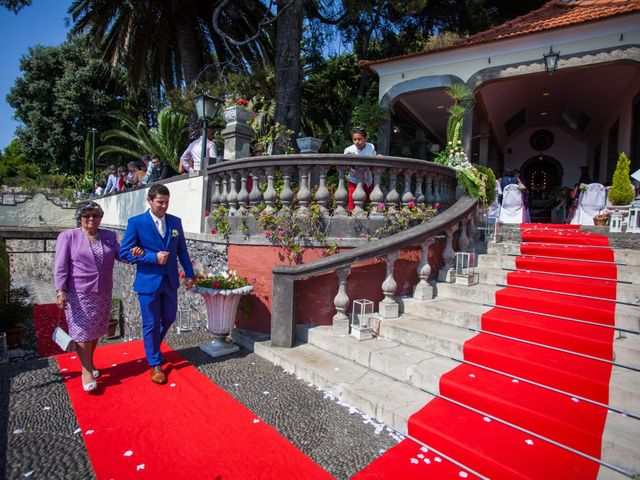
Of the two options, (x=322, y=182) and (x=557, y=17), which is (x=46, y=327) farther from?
(x=557, y=17)

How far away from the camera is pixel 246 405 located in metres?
3.31

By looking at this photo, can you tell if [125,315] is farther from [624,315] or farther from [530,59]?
[530,59]

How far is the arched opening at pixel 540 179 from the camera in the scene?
47.1ft

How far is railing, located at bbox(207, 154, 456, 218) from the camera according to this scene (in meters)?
4.80

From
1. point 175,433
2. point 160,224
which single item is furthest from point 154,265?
point 175,433

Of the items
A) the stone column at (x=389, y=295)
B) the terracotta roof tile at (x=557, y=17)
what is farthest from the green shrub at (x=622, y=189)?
the stone column at (x=389, y=295)

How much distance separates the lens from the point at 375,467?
8.23 ft

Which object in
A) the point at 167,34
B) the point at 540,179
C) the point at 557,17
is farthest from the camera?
the point at 540,179

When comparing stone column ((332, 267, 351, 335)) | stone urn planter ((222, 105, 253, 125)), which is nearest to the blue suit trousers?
stone column ((332, 267, 351, 335))

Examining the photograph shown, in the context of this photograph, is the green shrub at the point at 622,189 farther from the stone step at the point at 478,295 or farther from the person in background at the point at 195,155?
the person in background at the point at 195,155

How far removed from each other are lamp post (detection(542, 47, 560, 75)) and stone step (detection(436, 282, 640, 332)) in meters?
6.98

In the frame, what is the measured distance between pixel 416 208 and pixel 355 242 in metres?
1.05

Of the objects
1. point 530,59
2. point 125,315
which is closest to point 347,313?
point 125,315

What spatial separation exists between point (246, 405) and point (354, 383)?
103cm
